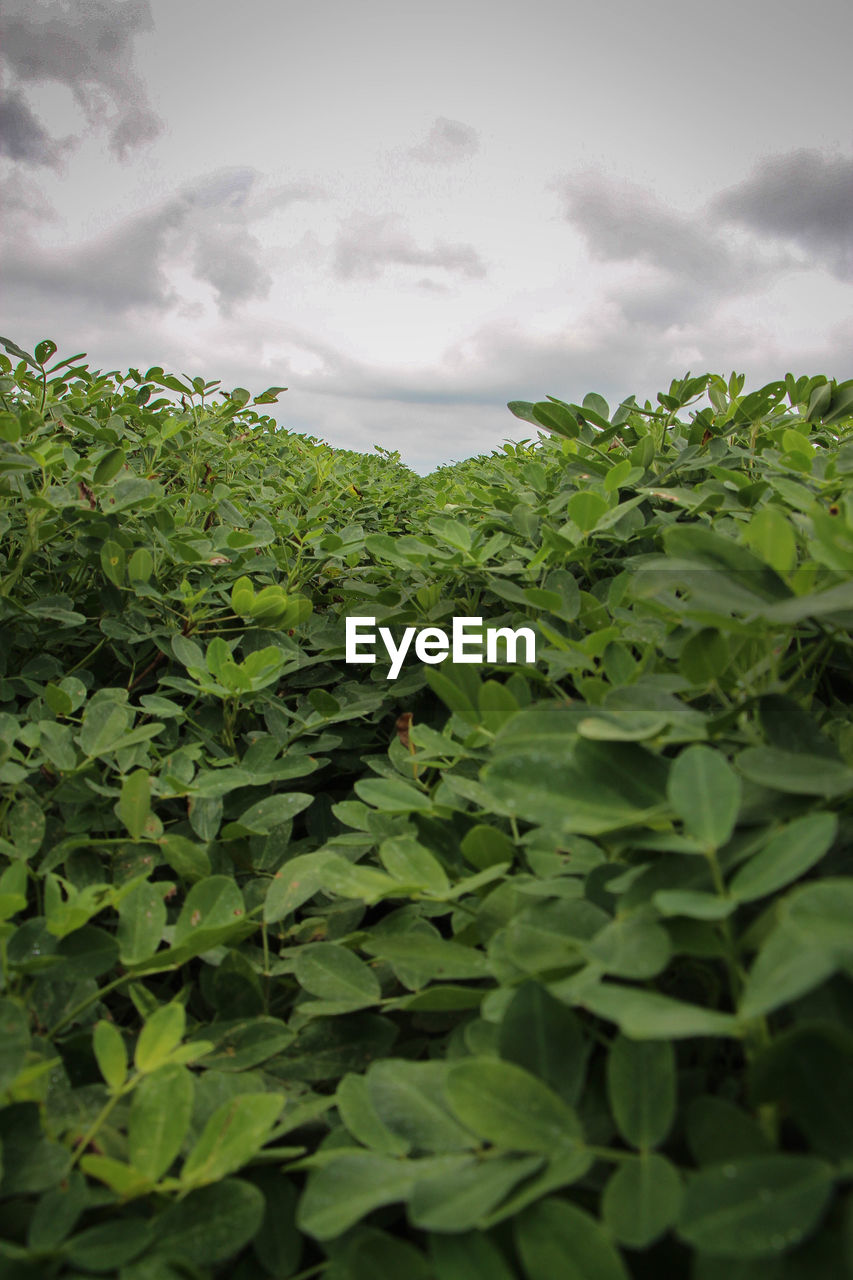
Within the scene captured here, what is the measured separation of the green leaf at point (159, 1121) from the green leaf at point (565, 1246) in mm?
314

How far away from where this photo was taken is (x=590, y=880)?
2.35 ft

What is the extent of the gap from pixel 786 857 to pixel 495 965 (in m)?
0.27

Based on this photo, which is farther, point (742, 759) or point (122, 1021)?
point (122, 1021)

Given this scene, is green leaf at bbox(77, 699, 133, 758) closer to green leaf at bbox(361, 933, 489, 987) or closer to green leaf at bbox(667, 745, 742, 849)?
green leaf at bbox(361, 933, 489, 987)

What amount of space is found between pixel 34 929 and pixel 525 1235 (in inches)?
24.8

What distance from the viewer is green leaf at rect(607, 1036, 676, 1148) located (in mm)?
→ 549

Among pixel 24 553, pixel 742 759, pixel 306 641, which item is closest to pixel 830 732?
pixel 742 759

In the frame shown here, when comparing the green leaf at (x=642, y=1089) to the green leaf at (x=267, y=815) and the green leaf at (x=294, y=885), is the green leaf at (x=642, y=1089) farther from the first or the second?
the green leaf at (x=267, y=815)

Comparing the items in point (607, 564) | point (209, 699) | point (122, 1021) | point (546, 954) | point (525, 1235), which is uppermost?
point (607, 564)

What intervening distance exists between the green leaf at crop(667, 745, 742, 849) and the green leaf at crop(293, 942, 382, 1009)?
45cm

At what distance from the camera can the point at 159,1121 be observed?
0.68m

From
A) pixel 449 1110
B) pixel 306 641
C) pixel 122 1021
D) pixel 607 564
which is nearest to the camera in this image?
pixel 449 1110

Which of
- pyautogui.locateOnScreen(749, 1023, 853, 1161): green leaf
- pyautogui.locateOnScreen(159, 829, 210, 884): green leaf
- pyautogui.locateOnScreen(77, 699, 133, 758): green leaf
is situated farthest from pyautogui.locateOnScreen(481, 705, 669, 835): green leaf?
pyautogui.locateOnScreen(77, 699, 133, 758): green leaf

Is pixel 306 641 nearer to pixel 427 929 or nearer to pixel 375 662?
pixel 375 662
